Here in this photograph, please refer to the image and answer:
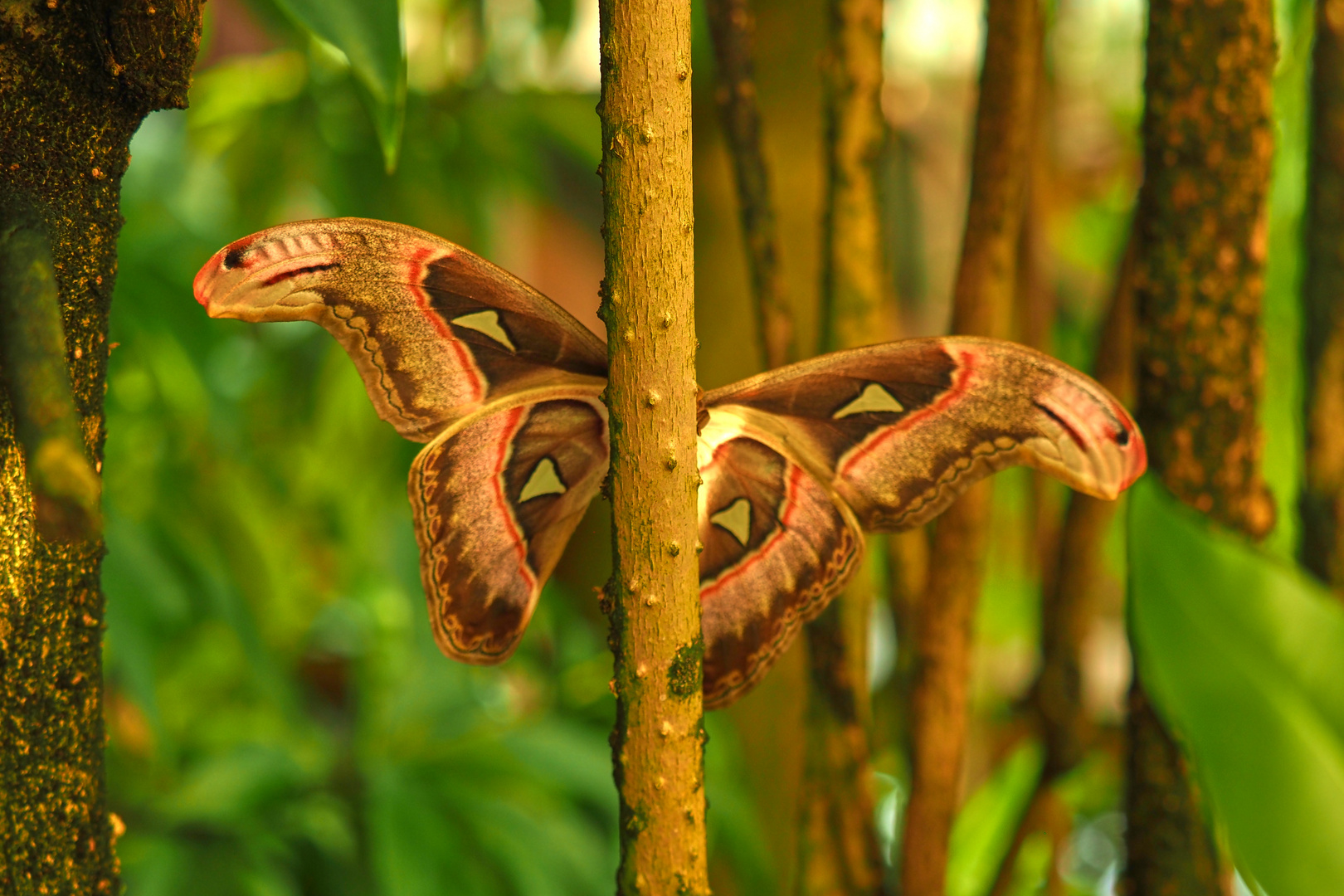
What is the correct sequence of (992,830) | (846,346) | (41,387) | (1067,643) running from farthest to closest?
(992,830) → (1067,643) → (846,346) → (41,387)

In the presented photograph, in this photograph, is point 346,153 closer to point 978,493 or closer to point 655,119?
point 978,493

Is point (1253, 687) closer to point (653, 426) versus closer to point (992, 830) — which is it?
point (653, 426)

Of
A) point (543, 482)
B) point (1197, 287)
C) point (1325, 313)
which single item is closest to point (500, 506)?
point (543, 482)

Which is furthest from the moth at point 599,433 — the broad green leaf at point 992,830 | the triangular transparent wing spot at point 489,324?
the broad green leaf at point 992,830

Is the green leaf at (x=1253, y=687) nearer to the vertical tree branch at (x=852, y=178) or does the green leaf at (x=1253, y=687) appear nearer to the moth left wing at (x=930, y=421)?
the moth left wing at (x=930, y=421)

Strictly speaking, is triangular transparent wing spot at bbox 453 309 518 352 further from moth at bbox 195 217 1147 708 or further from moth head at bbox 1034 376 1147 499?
moth head at bbox 1034 376 1147 499

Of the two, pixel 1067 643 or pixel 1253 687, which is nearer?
pixel 1253 687
